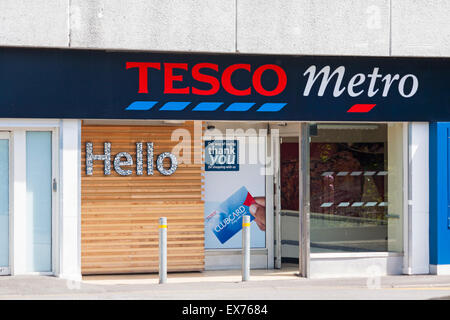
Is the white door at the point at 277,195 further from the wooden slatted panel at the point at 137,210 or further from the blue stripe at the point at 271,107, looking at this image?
the wooden slatted panel at the point at 137,210

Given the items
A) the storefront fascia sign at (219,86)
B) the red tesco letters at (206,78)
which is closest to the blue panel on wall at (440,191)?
the storefront fascia sign at (219,86)

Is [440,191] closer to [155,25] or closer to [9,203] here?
[155,25]

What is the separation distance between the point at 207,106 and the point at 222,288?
3037 mm

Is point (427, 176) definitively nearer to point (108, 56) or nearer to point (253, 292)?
point (253, 292)

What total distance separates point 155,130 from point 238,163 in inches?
70.3

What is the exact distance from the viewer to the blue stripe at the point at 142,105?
1231 cm

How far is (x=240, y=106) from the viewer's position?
498 inches

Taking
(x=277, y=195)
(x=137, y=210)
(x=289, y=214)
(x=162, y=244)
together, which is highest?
(x=277, y=195)

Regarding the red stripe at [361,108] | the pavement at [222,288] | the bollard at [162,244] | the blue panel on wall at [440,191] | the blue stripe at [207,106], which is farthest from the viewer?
the blue panel on wall at [440,191]

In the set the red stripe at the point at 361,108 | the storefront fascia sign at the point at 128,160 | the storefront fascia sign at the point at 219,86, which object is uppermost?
the storefront fascia sign at the point at 219,86

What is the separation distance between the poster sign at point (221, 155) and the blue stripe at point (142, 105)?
1.79m

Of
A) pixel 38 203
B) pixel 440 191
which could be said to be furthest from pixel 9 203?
pixel 440 191

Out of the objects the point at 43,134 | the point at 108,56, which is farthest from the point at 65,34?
the point at 43,134

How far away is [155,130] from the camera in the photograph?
13.2 metres
